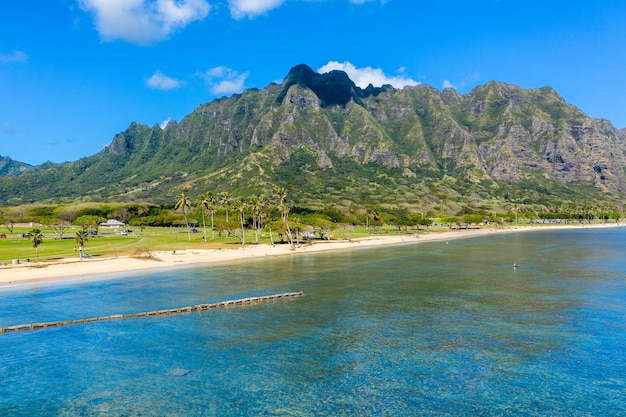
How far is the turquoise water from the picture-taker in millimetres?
29109

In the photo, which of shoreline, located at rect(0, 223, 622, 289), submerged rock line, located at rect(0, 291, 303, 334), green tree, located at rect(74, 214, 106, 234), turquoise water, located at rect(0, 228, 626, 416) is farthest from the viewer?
green tree, located at rect(74, 214, 106, 234)

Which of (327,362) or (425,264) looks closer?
(327,362)

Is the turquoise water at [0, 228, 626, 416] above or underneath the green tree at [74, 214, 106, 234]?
underneath

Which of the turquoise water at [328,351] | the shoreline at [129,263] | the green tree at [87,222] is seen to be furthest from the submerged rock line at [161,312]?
the green tree at [87,222]

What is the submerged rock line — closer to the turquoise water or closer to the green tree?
the turquoise water

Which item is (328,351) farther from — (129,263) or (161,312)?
(129,263)

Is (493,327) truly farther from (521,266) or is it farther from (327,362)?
(521,266)

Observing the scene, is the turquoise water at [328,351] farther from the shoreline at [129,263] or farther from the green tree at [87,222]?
the green tree at [87,222]

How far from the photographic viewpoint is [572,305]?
5528cm

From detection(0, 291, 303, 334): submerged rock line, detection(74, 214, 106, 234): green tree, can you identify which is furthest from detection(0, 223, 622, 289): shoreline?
detection(74, 214, 106, 234): green tree

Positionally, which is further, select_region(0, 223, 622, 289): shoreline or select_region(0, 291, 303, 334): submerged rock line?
select_region(0, 223, 622, 289): shoreline

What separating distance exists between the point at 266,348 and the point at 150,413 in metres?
13.7

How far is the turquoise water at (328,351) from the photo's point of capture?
29109 millimetres

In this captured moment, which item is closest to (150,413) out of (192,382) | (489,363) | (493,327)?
(192,382)
